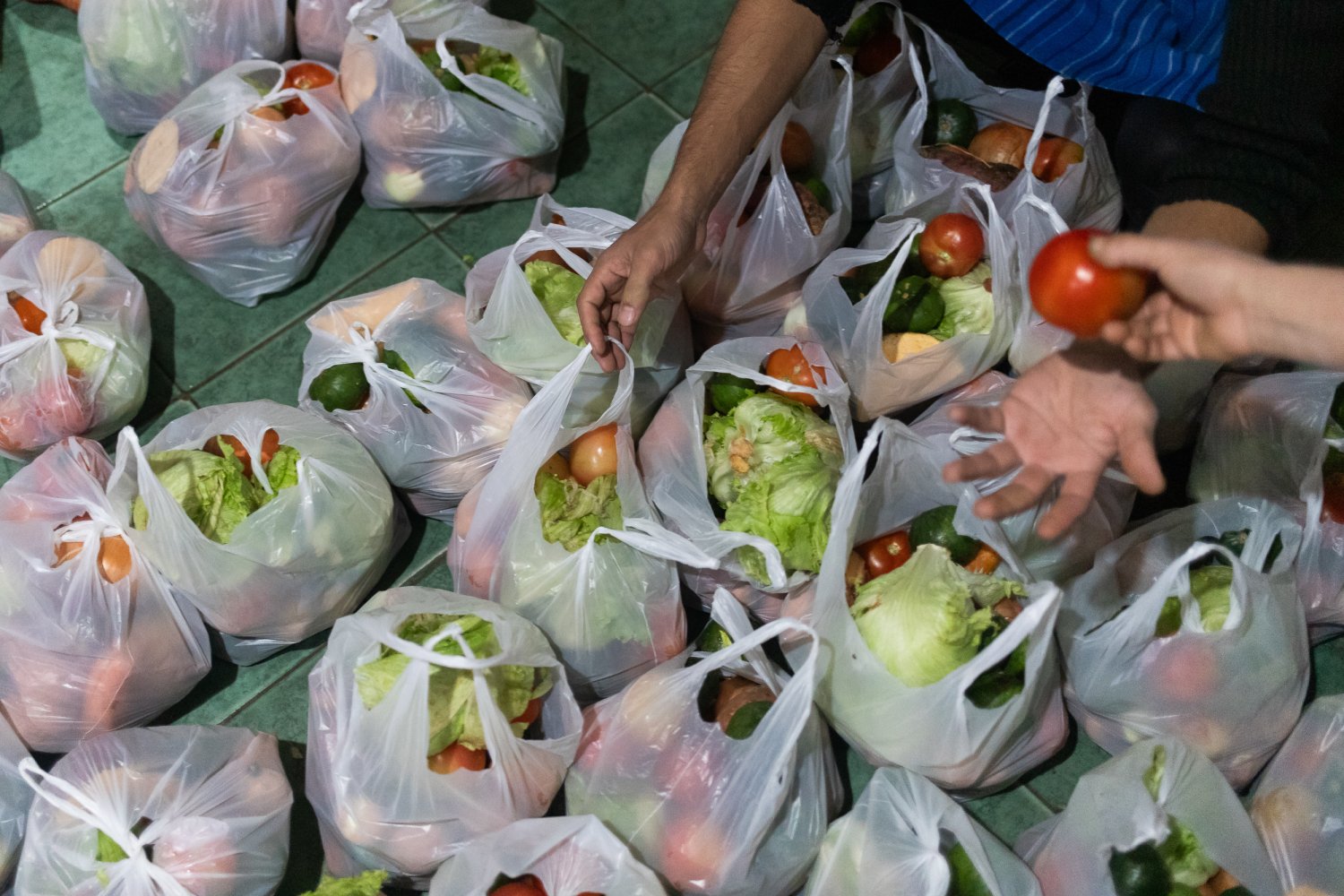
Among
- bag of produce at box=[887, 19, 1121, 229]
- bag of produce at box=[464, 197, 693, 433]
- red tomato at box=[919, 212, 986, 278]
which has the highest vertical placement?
bag of produce at box=[887, 19, 1121, 229]

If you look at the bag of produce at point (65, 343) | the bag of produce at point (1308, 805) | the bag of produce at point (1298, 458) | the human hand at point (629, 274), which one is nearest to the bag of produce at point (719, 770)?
the human hand at point (629, 274)

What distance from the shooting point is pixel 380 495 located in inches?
74.4

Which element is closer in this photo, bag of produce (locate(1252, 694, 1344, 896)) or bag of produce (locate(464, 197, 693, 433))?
bag of produce (locate(1252, 694, 1344, 896))

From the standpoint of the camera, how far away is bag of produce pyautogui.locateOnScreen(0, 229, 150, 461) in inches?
77.6

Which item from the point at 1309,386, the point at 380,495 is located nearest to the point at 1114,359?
the point at 1309,386

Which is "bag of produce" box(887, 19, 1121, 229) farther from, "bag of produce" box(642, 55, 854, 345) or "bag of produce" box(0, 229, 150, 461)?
"bag of produce" box(0, 229, 150, 461)

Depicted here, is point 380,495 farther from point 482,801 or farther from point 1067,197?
point 1067,197

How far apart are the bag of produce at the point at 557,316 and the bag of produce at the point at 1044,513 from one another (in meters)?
0.48

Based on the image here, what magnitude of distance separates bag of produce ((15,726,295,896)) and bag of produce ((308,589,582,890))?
0.09 meters

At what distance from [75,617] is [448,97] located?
1167mm

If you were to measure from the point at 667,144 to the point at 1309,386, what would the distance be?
1.21m

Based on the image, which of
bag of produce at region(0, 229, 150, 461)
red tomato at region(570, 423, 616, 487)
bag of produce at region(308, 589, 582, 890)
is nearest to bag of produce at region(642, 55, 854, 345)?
red tomato at region(570, 423, 616, 487)

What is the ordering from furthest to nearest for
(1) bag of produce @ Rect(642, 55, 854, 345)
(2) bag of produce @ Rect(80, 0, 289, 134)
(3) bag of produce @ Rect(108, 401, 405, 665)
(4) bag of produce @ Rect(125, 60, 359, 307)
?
(2) bag of produce @ Rect(80, 0, 289, 134) < (4) bag of produce @ Rect(125, 60, 359, 307) < (1) bag of produce @ Rect(642, 55, 854, 345) < (3) bag of produce @ Rect(108, 401, 405, 665)

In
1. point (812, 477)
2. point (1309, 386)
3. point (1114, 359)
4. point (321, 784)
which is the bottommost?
point (321, 784)
